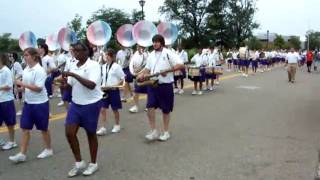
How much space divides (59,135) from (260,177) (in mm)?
4284

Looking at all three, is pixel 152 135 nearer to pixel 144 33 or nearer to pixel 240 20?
pixel 144 33

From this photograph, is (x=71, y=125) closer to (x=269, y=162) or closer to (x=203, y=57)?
(x=269, y=162)

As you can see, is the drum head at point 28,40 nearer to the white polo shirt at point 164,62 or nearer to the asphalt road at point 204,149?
the asphalt road at point 204,149

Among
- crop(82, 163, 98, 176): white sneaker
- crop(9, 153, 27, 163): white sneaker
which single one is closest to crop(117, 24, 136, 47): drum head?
crop(9, 153, 27, 163): white sneaker

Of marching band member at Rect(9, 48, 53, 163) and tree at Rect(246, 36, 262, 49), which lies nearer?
marching band member at Rect(9, 48, 53, 163)

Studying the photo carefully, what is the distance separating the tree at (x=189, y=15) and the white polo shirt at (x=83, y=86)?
68.8 meters

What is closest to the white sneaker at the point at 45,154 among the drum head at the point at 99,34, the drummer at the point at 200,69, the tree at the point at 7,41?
the drum head at the point at 99,34

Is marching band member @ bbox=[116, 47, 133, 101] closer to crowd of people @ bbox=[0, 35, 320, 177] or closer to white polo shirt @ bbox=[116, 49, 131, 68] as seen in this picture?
white polo shirt @ bbox=[116, 49, 131, 68]

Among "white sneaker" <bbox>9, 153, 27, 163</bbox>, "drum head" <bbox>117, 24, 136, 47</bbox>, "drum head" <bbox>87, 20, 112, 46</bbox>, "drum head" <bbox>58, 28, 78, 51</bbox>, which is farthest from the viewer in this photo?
"drum head" <bbox>117, 24, 136, 47</bbox>

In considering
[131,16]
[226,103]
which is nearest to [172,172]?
[226,103]

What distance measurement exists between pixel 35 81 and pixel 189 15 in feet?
229

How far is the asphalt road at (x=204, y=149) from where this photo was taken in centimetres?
656

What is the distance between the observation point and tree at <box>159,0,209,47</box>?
75.1 metres

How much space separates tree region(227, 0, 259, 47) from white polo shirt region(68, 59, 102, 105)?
7325cm
